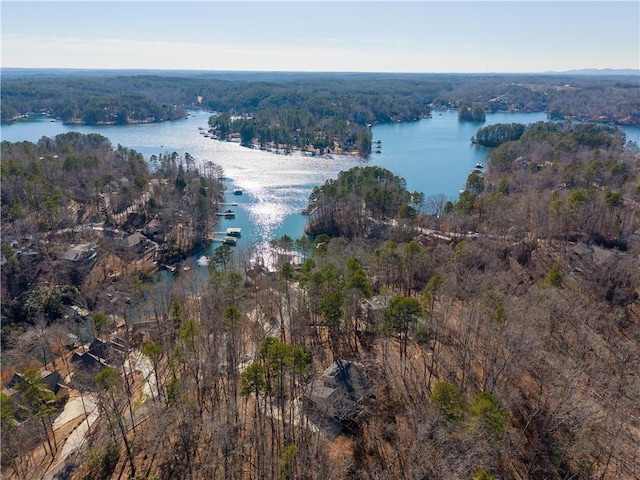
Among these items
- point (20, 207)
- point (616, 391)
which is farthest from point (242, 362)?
point (20, 207)

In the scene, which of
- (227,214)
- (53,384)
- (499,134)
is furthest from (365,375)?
(499,134)

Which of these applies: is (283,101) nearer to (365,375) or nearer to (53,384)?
(53,384)

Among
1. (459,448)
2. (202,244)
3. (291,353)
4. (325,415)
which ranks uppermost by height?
(291,353)

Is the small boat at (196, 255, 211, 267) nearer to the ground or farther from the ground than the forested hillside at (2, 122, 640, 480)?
nearer to the ground

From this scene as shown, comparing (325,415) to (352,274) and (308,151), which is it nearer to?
(352,274)

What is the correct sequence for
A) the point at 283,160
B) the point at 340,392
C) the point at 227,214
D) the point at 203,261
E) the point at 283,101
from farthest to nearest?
A: 1. the point at 283,101
2. the point at 283,160
3. the point at 227,214
4. the point at 203,261
5. the point at 340,392

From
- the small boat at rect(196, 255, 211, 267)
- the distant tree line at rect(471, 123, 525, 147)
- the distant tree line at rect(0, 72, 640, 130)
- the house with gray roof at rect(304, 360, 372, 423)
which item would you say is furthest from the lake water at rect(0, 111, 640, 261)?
the house with gray roof at rect(304, 360, 372, 423)

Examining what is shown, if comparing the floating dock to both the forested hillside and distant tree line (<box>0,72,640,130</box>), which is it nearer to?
the forested hillside
